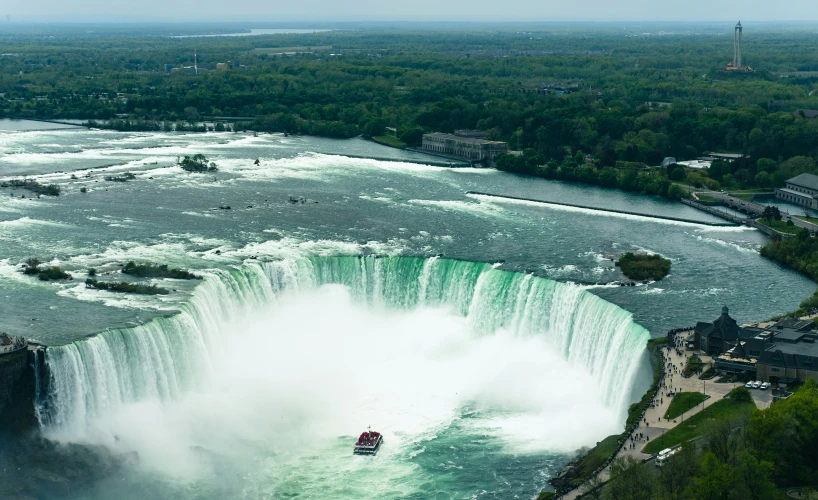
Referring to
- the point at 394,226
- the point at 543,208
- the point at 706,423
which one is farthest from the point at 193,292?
the point at 543,208

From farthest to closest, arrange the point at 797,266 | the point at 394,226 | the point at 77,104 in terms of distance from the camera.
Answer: the point at 77,104 → the point at 394,226 → the point at 797,266

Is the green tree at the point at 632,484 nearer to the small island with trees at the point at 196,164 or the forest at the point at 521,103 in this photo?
the forest at the point at 521,103

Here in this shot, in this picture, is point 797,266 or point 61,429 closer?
point 61,429

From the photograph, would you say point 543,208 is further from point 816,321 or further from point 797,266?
point 816,321

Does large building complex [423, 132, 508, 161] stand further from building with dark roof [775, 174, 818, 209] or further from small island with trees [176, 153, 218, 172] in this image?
building with dark roof [775, 174, 818, 209]

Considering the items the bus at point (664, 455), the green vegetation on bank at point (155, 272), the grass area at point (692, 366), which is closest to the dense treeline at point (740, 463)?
the bus at point (664, 455)

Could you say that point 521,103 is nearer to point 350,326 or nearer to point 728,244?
point 728,244
